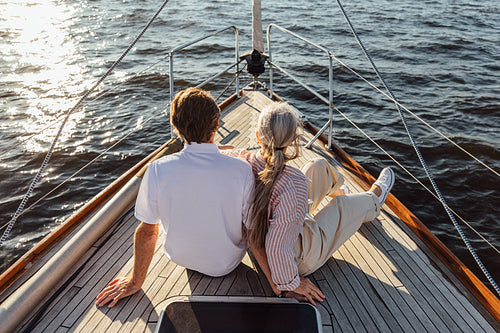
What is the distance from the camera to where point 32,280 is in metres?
Answer: 2.05

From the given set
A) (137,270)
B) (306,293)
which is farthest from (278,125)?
(137,270)

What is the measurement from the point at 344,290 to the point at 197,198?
974mm

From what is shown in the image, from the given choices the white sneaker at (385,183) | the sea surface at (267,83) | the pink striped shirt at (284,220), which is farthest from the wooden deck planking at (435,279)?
the sea surface at (267,83)

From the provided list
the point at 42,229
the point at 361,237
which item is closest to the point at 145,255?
the point at 361,237

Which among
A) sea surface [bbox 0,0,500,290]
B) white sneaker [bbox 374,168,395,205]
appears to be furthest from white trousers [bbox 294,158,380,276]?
sea surface [bbox 0,0,500,290]

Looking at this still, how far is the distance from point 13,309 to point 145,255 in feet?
2.13

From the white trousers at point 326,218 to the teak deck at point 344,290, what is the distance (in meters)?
0.19

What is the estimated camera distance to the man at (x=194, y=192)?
1677 millimetres

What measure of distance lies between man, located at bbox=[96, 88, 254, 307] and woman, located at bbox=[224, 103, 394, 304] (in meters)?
0.09

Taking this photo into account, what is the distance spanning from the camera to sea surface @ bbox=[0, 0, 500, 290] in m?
4.74

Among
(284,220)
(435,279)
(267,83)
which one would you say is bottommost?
(267,83)

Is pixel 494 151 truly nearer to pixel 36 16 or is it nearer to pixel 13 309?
pixel 13 309

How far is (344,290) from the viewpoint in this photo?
84.4 inches

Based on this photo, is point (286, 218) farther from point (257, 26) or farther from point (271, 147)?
point (257, 26)
